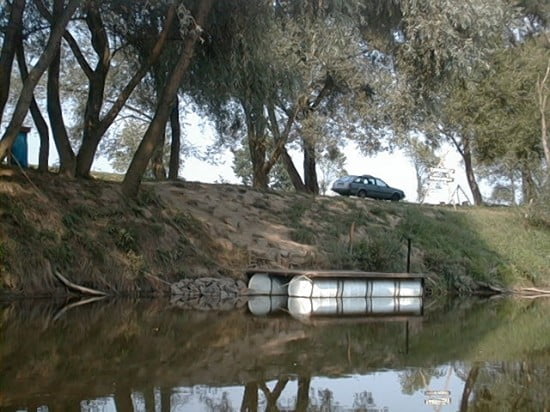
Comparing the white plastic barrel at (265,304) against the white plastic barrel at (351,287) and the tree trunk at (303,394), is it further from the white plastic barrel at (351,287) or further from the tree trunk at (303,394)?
the tree trunk at (303,394)

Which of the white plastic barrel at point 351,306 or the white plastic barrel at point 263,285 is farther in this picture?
the white plastic barrel at point 263,285

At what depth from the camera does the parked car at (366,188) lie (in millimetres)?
45219

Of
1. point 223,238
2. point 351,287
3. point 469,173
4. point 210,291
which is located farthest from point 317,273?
point 469,173

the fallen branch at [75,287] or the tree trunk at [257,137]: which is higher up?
the tree trunk at [257,137]

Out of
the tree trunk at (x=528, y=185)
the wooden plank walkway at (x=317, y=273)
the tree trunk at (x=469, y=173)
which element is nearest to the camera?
the wooden plank walkway at (x=317, y=273)

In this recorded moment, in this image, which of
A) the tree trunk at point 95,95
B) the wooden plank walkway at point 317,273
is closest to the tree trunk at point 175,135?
the tree trunk at point 95,95

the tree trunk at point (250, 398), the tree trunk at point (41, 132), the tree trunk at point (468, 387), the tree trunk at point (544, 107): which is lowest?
the tree trunk at point (250, 398)

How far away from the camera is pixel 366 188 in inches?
1800

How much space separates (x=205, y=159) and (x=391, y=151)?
12.4m

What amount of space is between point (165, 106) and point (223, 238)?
5.10 m

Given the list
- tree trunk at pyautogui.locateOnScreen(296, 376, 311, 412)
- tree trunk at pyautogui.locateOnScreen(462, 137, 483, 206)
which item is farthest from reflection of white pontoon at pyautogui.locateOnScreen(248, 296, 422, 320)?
tree trunk at pyautogui.locateOnScreen(462, 137, 483, 206)

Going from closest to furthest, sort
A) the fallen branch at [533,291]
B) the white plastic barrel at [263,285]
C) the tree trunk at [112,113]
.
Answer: the tree trunk at [112,113], the white plastic barrel at [263,285], the fallen branch at [533,291]

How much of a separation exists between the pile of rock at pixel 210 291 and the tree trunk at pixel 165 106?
3435 mm

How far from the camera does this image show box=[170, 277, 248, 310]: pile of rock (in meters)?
20.7
